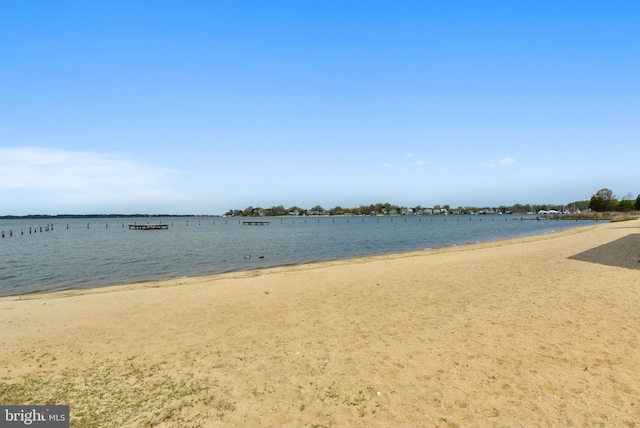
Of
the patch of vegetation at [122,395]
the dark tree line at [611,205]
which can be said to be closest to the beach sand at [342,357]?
the patch of vegetation at [122,395]

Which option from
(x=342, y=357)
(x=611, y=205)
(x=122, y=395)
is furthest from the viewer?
(x=611, y=205)

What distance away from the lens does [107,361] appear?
7172 millimetres

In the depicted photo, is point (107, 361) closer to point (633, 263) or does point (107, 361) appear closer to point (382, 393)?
point (382, 393)

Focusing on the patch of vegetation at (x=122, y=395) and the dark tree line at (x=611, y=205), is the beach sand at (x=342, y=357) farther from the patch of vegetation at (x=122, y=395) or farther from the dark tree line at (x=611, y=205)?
the dark tree line at (x=611, y=205)

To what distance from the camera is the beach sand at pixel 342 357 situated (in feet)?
16.8

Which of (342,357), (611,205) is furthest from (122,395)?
(611,205)

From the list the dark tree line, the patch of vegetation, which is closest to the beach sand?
A: the patch of vegetation

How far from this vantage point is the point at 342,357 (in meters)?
7.06

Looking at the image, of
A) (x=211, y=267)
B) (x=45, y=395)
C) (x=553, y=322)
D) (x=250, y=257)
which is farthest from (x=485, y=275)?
(x=250, y=257)

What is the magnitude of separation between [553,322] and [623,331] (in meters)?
1.31

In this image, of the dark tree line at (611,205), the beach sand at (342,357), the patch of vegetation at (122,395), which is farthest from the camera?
the dark tree line at (611,205)

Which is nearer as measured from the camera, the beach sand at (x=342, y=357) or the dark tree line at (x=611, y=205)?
the beach sand at (x=342, y=357)

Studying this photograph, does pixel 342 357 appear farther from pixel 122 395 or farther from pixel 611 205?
pixel 611 205

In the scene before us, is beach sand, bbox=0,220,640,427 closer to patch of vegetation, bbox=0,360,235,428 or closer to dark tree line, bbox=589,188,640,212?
patch of vegetation, bbox=0,360,235,428
